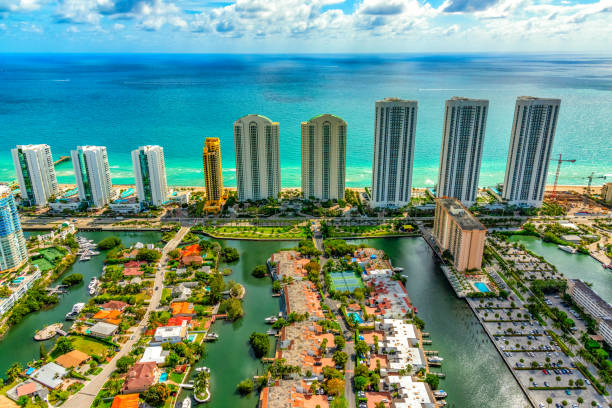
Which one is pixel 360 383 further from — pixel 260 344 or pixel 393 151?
pixel 393 151

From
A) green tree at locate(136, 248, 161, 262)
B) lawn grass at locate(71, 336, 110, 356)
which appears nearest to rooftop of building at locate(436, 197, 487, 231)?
green tree at locate(136, 248, 161, 262)

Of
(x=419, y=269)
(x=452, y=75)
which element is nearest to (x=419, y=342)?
(x=419, y=269)

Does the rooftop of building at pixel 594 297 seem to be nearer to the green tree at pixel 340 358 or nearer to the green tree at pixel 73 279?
the green tree at pixel 340 358

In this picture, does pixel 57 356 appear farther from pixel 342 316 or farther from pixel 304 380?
pixel 342 316

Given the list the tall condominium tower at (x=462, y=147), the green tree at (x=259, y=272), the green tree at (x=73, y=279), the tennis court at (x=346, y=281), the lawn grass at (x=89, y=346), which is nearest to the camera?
the lawn grass at (x=89, y=346)

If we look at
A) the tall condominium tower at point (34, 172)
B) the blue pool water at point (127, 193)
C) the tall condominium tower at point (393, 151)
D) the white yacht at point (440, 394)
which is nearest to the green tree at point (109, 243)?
the blue pool water at point (127, 193)
